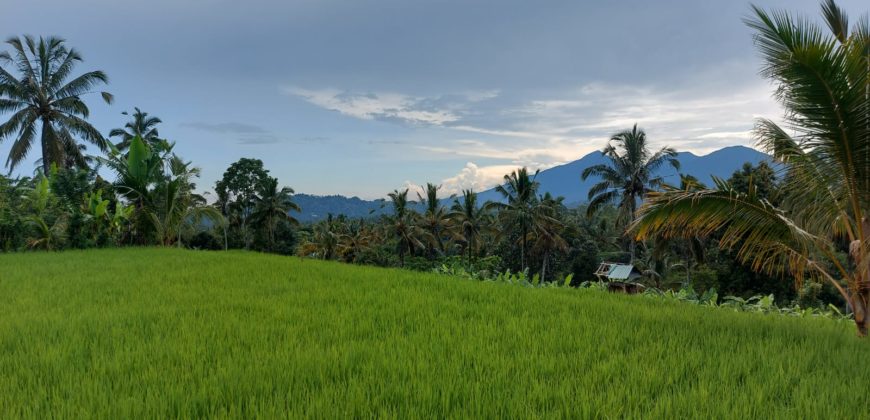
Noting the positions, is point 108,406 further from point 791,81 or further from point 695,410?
point 791,81

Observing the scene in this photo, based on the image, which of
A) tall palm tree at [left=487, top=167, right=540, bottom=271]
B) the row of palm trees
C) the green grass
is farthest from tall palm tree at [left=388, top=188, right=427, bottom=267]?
the green grass

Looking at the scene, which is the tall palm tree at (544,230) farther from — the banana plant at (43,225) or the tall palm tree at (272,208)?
the banana plant at (43,225)

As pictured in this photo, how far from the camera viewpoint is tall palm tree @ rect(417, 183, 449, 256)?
32.8m

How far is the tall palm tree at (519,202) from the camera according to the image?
28.5 metres

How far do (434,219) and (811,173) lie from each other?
28429 millimetres

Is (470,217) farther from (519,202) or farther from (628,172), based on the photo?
(628,172)

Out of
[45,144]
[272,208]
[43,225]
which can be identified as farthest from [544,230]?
[45,144]

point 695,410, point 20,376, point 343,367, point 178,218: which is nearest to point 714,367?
point 695,410

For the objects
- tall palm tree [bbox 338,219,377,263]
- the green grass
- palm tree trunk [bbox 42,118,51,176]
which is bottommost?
tall palm tree [bbox 338,219,377,263]

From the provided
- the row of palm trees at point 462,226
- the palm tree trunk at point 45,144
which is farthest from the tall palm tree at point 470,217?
the palm tree trunk at point 45,144

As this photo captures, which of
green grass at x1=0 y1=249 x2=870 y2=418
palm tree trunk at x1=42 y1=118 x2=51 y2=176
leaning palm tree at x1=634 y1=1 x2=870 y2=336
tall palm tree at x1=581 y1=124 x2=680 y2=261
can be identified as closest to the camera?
green grass at x1=0 y1=249 x2=870 y2=418

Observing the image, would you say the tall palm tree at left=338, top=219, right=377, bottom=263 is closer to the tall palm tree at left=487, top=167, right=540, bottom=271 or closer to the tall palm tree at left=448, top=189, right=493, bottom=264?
the tall palm tree at left=448, top=189, right=493, bottom=264

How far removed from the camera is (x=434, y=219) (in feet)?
108

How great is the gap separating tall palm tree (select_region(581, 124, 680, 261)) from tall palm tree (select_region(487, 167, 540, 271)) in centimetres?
374
